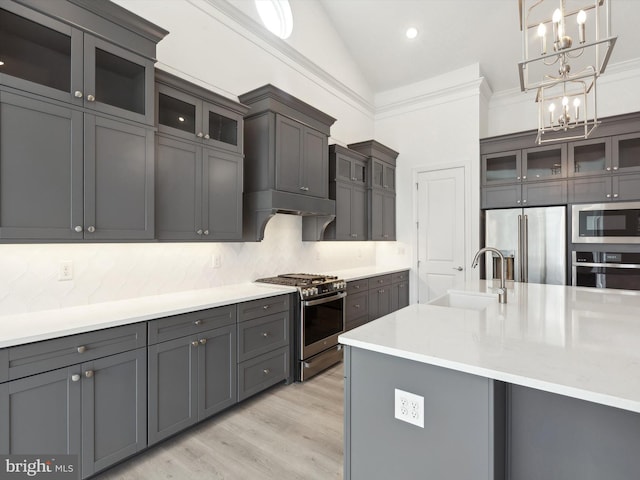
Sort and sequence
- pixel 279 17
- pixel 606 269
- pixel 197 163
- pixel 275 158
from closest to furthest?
pixel 197 163 → pixel 275 158 → pixel 606 269 → pixel 279 17

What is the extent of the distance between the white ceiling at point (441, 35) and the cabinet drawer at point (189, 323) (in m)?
4.32

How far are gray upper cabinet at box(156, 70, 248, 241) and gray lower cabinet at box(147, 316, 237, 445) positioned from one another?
79 cm

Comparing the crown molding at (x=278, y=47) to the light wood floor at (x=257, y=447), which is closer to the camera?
the light wood floor at (x=257, y=447)

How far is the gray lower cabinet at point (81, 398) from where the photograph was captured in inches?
62.1

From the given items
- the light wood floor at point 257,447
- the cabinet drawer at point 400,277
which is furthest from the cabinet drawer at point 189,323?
the cabinet drawer at point 400,277

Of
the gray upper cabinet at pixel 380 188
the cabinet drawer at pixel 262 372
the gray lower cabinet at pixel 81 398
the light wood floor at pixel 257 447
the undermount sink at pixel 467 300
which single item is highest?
the gray upper cabinet at pixel 380 188

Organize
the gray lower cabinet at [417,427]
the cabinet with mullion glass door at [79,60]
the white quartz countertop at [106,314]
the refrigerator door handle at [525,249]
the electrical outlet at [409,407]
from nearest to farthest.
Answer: the gray lower cabinet at [417,427]
the electrical outlet at [409,407]
the white quartz countertop at [106,314]
the cabinet with mullion glass door at [79,60]
the refrigerator door handle at [525,249]

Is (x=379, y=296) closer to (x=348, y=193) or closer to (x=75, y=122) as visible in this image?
(x=348, y=193)

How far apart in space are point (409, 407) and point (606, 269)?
4.00m

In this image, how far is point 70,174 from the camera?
74.4 inches

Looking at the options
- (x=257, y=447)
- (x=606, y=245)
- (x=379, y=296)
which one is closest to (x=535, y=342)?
(x=257, y=447)

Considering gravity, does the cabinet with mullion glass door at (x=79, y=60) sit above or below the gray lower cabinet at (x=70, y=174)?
above

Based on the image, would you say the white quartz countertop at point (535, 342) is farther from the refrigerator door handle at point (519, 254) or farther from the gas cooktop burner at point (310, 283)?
the refrigerator door handle at point (519, 254)

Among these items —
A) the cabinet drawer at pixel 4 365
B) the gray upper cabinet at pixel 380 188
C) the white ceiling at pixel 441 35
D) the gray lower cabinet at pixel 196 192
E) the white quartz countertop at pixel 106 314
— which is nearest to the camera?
the cabinet drawer at pixel 4 365
